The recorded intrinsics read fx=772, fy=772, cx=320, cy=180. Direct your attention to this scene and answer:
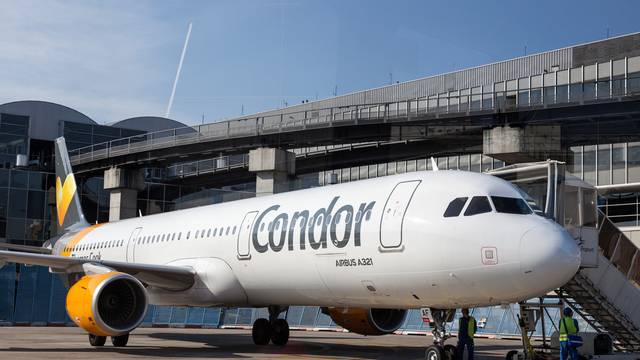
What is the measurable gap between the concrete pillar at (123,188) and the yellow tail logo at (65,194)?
63.3ft

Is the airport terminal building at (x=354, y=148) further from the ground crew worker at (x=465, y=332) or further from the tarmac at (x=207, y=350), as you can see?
the tarmac at (x=207, y=350)

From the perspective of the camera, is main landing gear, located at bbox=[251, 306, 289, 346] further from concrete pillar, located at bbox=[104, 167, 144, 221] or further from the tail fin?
concrete pillar, located at bbox=[104, 167, 144, 221]

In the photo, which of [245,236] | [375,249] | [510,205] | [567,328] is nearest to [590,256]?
[567,328]

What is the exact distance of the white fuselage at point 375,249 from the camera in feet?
42.7

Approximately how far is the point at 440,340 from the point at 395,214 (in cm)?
248

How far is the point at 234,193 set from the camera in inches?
2087

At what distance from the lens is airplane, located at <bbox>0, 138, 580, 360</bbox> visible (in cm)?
1316

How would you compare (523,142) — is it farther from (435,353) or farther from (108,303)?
(435,353)

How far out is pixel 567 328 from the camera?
14984 mm

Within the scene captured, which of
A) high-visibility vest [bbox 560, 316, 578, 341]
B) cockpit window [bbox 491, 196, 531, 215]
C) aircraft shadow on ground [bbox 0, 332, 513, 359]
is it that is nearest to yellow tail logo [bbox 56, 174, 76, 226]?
aircraft shadow on ground [bbox 0, 332, 513, 359]

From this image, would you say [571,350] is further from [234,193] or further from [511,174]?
[234,193]

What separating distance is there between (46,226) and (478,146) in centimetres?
3186

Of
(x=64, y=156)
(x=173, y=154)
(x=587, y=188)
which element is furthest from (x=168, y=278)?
(x=173, y=154)

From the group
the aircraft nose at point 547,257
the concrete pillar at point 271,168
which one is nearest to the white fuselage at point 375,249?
the aircraft nose at point 547,257
